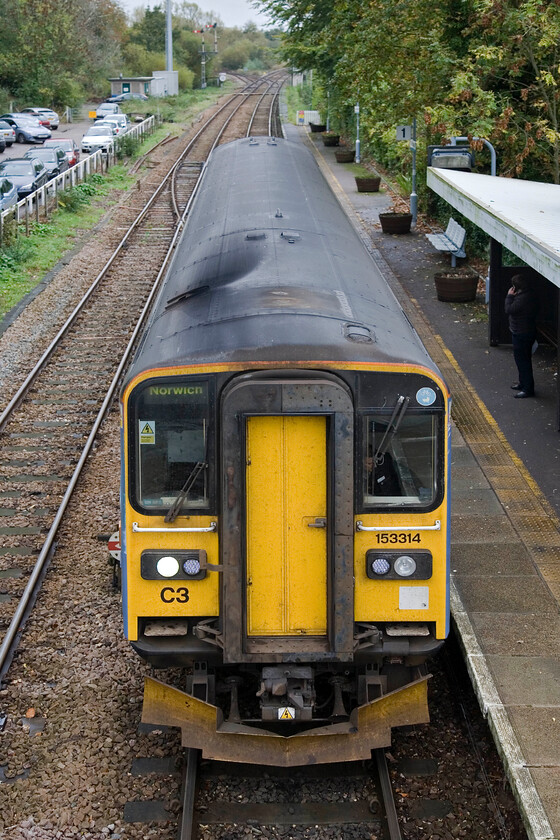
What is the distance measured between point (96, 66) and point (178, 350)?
7049 cm

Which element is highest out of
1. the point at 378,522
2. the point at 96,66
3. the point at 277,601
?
the point at 96,66

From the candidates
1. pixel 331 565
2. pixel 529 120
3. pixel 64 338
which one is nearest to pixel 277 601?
pixel 331 565

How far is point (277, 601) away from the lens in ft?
20.2

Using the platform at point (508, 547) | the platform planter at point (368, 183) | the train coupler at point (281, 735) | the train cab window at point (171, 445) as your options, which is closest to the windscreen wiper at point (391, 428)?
the train cab window at point (171, 445)

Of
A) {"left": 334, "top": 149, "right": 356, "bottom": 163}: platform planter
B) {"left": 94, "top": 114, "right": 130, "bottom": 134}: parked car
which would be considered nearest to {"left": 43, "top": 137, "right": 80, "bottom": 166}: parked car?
{"left": 94, "top": 114, "right": 130, "bottom": 134}: parked car

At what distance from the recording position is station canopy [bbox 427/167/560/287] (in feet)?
32.7

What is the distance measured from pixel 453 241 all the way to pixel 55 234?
10.4 meters

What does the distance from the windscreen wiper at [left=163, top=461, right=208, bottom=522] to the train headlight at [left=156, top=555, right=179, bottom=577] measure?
25cm

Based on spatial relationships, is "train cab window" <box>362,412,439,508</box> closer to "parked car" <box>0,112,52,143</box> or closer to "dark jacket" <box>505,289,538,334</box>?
"dark jacket" <box>505,289,538,334</box>

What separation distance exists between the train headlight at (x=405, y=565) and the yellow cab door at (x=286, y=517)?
36 cm

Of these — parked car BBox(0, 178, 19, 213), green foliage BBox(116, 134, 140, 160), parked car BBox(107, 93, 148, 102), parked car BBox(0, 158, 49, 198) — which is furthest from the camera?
parked car BBox(107, 93, 148, 102)

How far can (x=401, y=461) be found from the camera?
20.3ft

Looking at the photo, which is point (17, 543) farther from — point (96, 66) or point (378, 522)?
point (96, 66)

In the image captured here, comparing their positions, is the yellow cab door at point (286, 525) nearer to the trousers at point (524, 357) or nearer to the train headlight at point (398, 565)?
the train headlight at point (398, 565)
